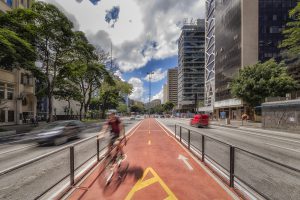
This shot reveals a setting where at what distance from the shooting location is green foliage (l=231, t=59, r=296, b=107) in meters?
33.0

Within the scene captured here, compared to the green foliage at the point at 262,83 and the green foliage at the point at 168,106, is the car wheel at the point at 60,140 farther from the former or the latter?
the green foliage at the point at 168,106

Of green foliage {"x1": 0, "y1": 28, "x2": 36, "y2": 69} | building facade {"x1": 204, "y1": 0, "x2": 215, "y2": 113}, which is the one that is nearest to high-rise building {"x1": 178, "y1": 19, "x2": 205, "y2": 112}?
building facade {"x1": 204, "y1": 0, "x2": 215, "y2": 113}

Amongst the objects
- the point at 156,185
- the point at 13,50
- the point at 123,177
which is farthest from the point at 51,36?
the point at 156,185

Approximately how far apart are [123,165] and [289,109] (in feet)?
77.8

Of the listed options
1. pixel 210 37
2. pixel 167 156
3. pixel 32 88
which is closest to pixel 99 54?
pixel 32 88

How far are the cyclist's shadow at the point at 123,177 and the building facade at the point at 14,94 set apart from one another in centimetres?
2909

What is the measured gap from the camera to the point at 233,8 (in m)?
57.5

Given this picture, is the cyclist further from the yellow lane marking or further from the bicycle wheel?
the yellow lane marking

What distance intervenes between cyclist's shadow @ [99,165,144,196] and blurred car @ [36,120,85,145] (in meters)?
7.52

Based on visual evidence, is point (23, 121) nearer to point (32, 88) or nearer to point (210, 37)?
point (32, 88)

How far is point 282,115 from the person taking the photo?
81.7ft

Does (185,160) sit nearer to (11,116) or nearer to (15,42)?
(15,42)

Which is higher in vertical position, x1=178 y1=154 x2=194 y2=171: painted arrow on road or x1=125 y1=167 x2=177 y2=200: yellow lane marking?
x1=125 y1=167 x2=177 y2=200: yellow lane marking

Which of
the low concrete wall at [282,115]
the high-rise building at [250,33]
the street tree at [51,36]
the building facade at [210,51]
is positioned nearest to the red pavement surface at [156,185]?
the low concrete wall at [282,115]
